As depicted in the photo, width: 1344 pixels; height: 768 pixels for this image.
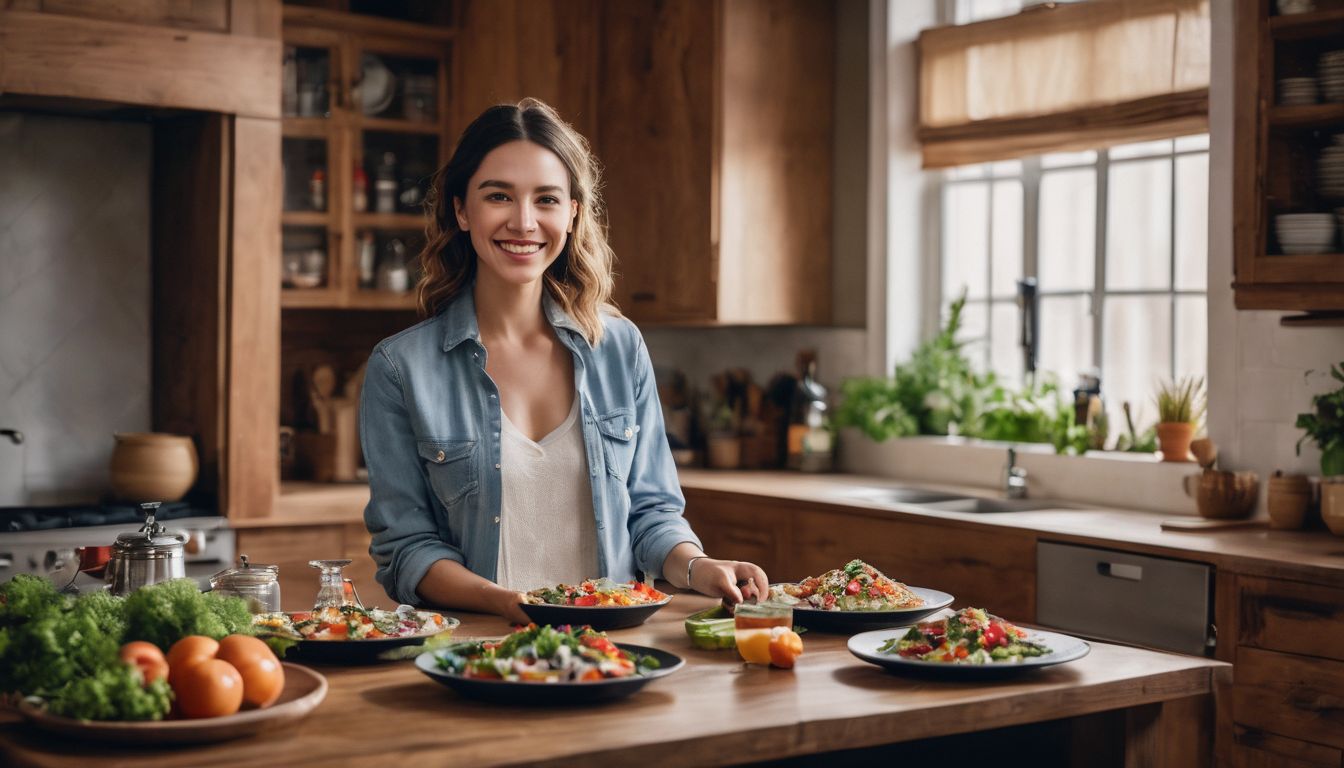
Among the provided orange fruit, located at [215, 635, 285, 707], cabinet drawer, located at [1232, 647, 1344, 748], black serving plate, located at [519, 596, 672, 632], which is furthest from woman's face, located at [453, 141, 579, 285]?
cabinet drawer, located at [1232, 647, 1344, 748]

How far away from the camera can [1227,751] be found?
10.3 feet

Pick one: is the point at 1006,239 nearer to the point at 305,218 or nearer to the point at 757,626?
the point at 305,218

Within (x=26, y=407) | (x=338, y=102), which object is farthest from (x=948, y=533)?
(x=26, y=407)

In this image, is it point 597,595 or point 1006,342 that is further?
point 1006,342

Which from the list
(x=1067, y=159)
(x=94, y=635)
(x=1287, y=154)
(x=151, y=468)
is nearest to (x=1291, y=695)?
(x=1287, y=154)

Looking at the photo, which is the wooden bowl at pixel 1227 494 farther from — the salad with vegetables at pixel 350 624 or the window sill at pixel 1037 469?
the salad with vegetables at pixel 350 624

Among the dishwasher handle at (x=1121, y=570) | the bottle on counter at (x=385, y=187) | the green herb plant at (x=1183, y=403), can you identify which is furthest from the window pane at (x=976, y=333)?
the bottle on counter at (x=385, y=187)

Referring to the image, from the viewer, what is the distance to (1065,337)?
15.1 feet

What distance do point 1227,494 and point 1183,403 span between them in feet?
1.32

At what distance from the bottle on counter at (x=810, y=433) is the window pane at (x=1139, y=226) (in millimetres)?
1108

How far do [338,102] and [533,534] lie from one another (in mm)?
2838

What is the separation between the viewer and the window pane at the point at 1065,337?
455cm

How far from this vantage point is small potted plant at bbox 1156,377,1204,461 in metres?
4.02

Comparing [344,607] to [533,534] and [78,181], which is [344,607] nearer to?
[533,534]
